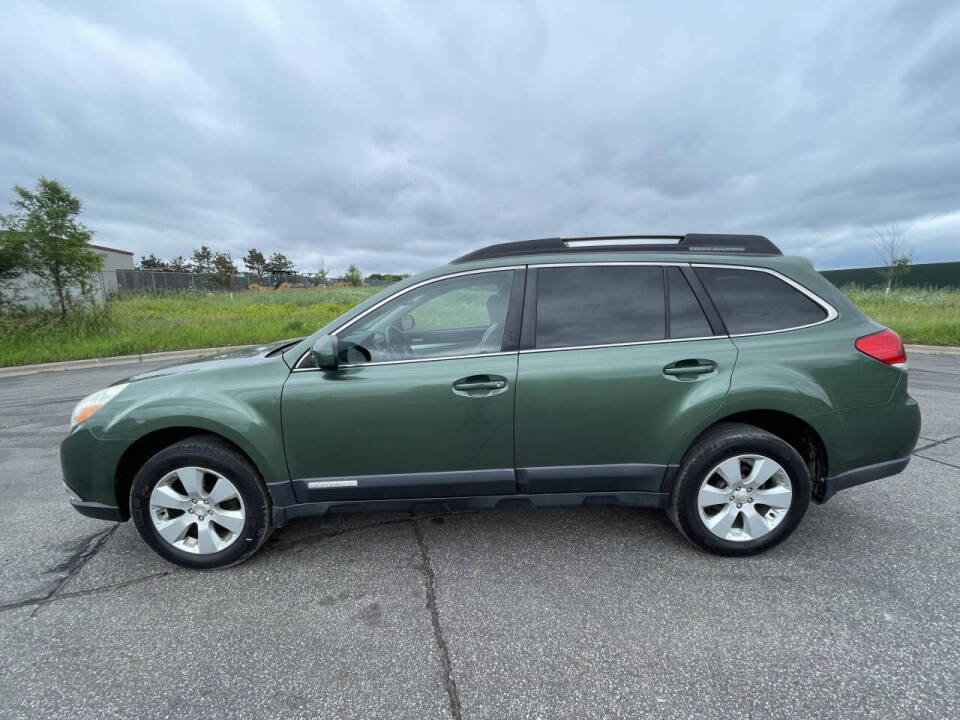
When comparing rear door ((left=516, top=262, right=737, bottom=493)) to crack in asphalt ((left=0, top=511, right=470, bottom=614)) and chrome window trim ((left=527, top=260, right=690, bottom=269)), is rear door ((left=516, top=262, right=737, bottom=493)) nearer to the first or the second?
chrome window trim ((left=527, top=260, right=690, bottom=269))

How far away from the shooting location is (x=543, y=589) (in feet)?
7.39

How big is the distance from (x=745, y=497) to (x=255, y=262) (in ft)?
294

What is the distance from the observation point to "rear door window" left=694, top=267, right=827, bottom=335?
2.50 meters

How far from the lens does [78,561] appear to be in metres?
2.61

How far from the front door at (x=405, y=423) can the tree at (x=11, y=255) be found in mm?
14704

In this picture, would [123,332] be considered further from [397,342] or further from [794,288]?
[794,288]

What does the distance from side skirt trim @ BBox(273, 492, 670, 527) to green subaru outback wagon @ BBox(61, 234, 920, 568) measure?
1cm

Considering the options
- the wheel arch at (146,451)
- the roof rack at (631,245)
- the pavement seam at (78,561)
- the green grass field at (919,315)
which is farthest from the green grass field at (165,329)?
the roof rack at (631,245)

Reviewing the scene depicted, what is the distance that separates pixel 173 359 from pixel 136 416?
10.6m

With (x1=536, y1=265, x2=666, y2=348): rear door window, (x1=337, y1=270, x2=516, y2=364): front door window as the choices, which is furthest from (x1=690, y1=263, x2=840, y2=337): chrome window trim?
(x1=337, y1=270, x2=516, y2=364): front door window

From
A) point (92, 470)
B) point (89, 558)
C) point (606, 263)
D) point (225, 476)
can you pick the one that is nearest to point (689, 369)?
point (606, 263)

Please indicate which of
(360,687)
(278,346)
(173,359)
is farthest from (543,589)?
(173,359)

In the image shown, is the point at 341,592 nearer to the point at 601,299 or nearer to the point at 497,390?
the point at 497,390

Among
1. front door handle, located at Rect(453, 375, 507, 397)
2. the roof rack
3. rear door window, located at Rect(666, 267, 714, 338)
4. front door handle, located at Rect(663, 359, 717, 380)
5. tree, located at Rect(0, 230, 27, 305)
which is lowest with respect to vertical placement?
front door handle, located at Rect(453, 375, 507, 397)
